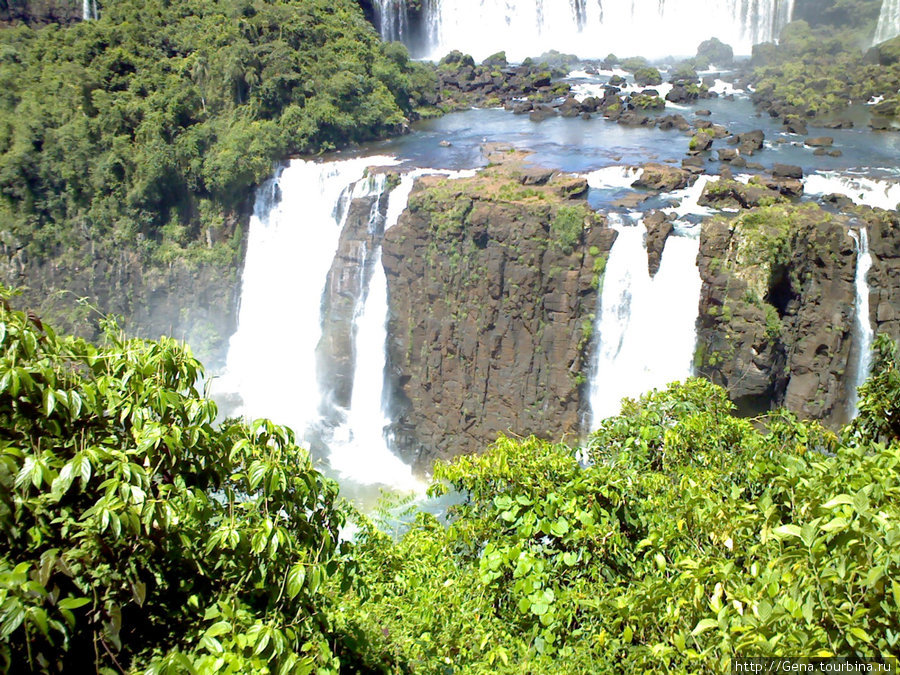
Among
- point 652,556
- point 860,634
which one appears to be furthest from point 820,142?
point 860,634

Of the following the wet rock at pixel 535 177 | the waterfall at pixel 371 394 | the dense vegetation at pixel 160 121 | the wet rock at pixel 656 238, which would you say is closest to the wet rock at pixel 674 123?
the wet rock at pixel 535 177

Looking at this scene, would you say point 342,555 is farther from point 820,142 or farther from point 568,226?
point 820,142

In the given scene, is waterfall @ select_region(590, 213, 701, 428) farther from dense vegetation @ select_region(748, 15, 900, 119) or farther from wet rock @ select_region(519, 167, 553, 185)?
dense vegetation @ select_region(748, 15, 900, 119)

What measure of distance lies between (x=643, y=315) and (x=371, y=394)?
8831 mm

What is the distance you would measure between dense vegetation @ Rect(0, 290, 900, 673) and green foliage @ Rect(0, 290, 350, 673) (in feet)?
0.05

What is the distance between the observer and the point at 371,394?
22469 millimetres

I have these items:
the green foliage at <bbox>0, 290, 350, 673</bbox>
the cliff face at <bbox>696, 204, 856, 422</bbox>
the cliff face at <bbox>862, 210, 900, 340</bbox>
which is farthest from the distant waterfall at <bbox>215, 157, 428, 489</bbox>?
the green foliage at <bbox>0, 290, 350, 673</bbox>

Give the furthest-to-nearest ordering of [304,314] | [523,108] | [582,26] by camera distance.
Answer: [582,26]
[523,108]
[304,314]

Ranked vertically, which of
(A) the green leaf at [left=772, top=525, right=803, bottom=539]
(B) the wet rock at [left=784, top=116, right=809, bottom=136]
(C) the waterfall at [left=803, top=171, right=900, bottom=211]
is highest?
(B) the wet rock at [left=784, top=116, right=809, bottom=136]

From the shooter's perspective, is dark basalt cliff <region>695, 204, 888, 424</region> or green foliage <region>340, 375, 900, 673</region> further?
dark basalt cliff <region>695, 204, 888, 424</region>

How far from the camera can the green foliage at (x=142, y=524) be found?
3.44 meters

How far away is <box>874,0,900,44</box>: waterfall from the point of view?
133ft

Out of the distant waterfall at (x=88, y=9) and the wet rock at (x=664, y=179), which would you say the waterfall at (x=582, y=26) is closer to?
the distant waterfall at (x=88, y=9)

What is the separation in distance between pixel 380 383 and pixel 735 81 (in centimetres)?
2593
